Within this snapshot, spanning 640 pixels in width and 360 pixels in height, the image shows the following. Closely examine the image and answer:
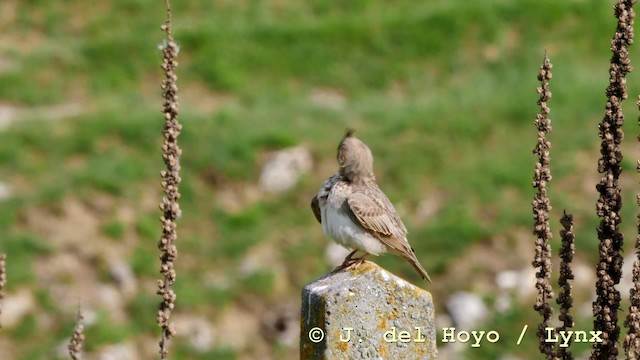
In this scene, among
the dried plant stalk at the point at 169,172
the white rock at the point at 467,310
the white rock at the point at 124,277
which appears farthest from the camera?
the white rock at the point at 124,277

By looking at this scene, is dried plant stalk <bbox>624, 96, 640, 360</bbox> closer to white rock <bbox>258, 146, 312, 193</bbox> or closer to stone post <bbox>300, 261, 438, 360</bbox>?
stone post <bbox>300, 261, 438, 360</bbox>

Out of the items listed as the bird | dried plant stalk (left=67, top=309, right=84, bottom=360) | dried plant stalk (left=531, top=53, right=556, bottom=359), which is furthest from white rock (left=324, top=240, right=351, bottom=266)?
dried plant stalk (left=531, top=53, right=556, bottom=359)

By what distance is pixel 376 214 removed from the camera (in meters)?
8.36

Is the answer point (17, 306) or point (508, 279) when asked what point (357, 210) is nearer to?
point (508, 279)

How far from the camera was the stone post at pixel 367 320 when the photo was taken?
6926mm

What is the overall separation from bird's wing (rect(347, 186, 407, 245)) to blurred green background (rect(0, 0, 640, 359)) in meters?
8.04

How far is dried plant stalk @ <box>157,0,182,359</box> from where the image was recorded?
7523mm

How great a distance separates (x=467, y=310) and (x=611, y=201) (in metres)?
9.11

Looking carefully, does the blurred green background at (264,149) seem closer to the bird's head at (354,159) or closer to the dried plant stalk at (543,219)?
the bird's head at (354,159)

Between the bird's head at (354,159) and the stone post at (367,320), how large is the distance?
1.01 metres

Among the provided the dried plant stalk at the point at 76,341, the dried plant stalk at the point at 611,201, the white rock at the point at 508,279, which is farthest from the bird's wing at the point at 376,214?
the white rock at the point at 508,279

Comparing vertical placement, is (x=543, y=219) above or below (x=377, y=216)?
below

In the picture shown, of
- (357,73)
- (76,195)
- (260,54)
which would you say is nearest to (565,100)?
(357,73)

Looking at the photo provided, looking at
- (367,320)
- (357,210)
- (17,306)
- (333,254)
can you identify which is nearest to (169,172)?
(357,210)
